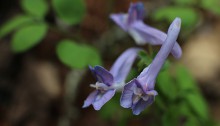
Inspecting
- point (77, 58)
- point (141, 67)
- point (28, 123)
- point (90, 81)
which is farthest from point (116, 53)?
point (141, 67)

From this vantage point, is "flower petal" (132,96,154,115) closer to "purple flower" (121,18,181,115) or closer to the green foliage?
"purple flower" (121,18,181,115)

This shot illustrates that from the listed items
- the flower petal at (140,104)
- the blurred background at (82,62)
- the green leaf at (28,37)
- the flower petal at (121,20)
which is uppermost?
the flower petal at (121,20)

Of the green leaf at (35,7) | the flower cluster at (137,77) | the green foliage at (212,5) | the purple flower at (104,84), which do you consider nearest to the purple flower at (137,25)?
the flower cluster at (137,77)


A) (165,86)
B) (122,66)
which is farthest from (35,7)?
(165,86)

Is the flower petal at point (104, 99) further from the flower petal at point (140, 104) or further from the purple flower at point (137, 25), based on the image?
the purple flower at point (137, 25)

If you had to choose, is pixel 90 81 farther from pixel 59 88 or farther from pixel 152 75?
pixel 152 75

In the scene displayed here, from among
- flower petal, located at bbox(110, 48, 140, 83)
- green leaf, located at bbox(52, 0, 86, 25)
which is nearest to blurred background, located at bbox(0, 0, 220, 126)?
green leaf, located at bbox(52, 0, 86, 25)
